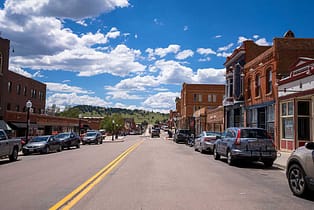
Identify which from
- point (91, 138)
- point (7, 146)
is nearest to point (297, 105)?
point (7, 146)

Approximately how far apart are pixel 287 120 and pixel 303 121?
1408 mm

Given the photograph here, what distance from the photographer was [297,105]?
76.9ft

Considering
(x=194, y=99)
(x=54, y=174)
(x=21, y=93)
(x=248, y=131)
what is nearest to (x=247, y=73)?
(x=248, y=131)

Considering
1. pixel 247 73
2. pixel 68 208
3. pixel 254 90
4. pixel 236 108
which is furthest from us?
pixel 236 108

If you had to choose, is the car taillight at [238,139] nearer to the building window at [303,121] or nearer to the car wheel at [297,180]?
the car wheel at [297,180]

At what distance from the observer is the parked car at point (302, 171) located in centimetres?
836

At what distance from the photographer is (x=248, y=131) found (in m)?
16.6

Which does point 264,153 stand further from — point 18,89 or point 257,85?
point 18,89

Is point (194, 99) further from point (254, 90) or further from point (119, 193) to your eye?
point (119, 193)

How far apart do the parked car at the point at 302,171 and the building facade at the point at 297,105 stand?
1285 cm

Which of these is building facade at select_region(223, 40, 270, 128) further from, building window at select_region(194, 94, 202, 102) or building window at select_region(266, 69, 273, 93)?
building window at select_region(194, 94, 202, 102)

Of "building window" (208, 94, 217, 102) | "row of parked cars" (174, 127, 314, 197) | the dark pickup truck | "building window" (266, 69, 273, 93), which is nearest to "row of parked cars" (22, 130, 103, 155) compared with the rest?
the dark pickup truck

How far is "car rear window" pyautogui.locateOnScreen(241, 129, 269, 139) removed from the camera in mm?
16422

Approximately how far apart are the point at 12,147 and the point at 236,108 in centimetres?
2539
